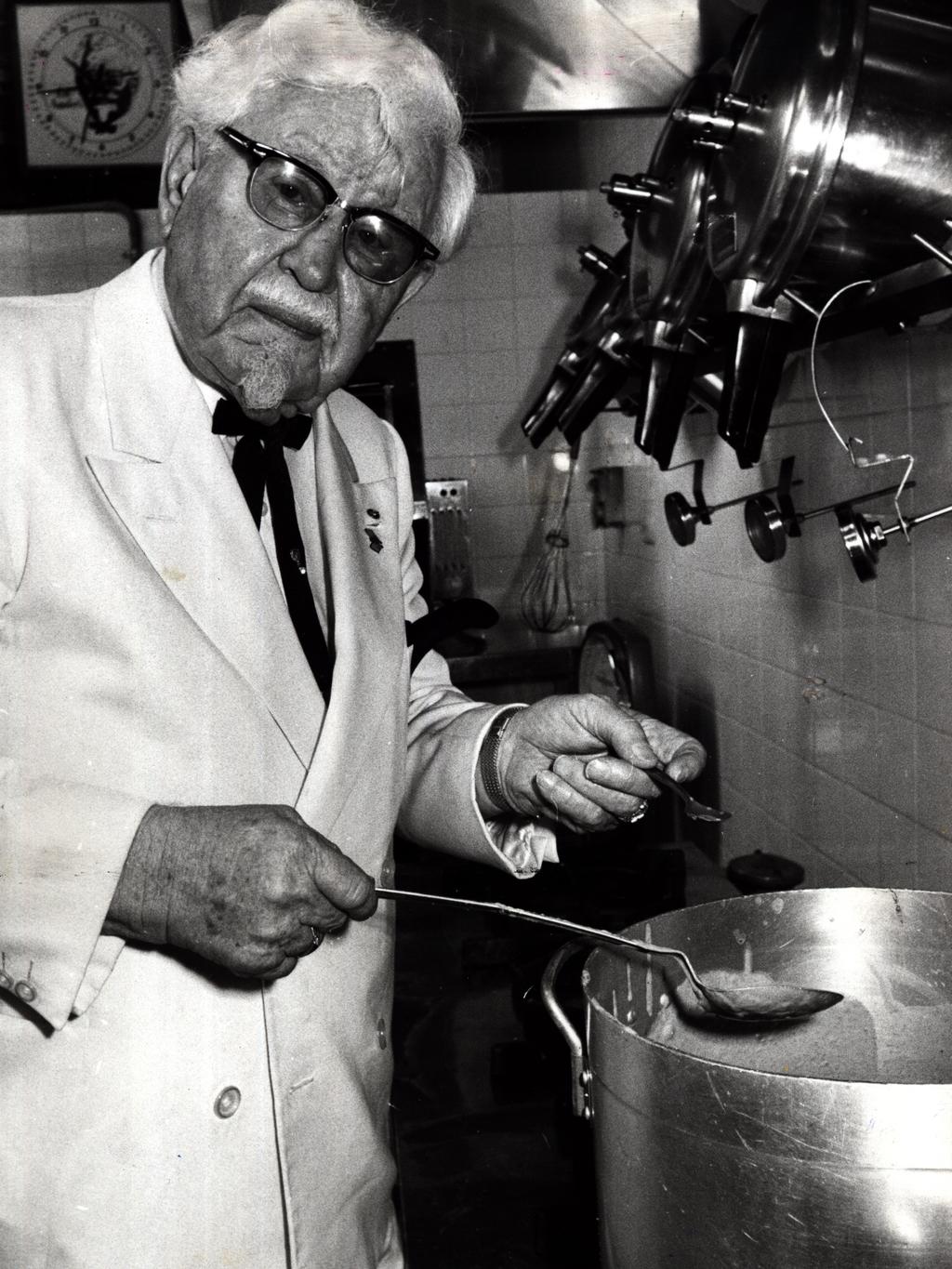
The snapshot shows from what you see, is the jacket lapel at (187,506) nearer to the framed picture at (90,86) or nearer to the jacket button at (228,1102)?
the jacket button at (228,1102)

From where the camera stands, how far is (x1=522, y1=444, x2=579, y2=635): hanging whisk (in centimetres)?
370

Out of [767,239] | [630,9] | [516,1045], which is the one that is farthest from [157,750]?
[630,9]

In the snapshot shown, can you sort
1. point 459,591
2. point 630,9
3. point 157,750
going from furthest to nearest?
point 459,591 < point 630,9 < point 157,750

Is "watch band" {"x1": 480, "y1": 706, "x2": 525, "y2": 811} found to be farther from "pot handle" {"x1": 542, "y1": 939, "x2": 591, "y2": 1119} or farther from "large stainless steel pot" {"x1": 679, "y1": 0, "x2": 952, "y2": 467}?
"large stainless steel pot" {"x1": 679, "y1": 0, "x2": 952, "y2": 467}

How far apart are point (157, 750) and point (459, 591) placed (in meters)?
2.74

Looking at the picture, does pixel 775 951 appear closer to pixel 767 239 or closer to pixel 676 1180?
pixel 676 1180

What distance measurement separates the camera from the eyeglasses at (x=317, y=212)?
102cm

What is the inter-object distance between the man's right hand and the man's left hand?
11.4 inches

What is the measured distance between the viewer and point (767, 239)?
1315 mm

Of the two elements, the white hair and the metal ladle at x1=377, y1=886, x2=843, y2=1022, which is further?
the white hair

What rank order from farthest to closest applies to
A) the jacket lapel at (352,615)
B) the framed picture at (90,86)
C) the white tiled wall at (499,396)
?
the white tiled wall at (499,396) < the framed picture at (90,86) < the jacket lapel at (352,615)

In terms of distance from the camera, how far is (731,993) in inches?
37.3

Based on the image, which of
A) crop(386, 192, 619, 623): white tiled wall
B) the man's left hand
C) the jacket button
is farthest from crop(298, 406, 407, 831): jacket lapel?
crop(386, 192, 619, 623): white tiled wall

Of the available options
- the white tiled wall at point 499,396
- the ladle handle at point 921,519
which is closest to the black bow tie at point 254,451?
the ladle handle at point 921,519
